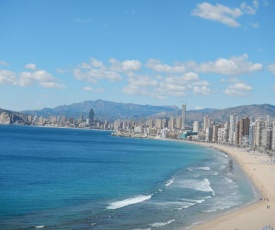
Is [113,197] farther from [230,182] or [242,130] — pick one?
[242,130]

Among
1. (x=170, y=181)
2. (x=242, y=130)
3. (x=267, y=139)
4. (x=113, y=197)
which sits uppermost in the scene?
(x=242, y=130)

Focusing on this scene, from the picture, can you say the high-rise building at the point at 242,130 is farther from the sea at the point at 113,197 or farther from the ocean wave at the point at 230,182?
the ocean wave at the point at 230,182

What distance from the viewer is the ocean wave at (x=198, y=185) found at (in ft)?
154

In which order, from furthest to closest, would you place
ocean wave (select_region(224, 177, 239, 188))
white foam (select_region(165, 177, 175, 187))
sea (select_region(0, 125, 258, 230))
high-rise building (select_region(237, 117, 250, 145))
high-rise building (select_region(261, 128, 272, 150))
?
1. high-rise building (select_region(237, 117, 250, 145))
2. high-rise building (select_region(261, 128, 272, 150))
3. ocean wave (select_region(224, 177, 239, 188))
4. white foam (select_region(165, 177, 175, 187))
5. sea (select_region(0, 125, 258, 230))

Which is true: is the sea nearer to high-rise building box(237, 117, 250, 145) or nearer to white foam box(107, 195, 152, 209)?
white foam box(107, 195, 152, 209)

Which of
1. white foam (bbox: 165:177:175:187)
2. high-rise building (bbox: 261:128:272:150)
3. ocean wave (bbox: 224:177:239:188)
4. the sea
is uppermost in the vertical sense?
high-rise building (bbox: 261:128:272:150)

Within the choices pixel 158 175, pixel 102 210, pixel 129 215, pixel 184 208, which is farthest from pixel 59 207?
pixel 158 175

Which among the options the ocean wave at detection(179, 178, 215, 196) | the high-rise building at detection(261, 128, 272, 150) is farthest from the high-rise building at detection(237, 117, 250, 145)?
the ocean wave at detection(179, 178, 215, 196)

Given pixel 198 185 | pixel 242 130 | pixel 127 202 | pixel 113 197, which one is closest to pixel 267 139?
pixel 242 130

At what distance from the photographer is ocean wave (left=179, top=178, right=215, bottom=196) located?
46.9 meters

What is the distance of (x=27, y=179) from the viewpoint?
1940 inches

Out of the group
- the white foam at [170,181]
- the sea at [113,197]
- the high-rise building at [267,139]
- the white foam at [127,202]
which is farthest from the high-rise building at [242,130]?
the white foam at [127,202]

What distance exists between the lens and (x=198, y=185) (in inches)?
1955

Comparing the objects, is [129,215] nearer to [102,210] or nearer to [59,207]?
[102,210]
